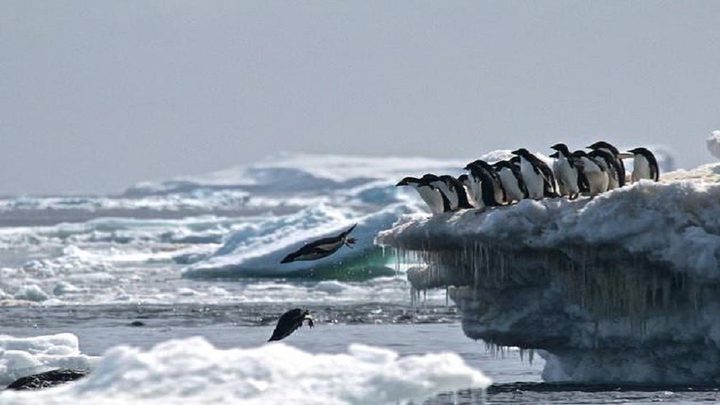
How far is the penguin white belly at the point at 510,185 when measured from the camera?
19406mm

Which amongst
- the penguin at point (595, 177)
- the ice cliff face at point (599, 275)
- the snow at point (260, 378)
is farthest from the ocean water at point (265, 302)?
the snow at point (260, 378)

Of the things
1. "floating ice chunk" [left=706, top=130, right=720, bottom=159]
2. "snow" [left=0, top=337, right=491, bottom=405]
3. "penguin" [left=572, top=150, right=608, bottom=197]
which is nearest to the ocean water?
"penguin" [left=572, top=150, right=608, bottom=197]

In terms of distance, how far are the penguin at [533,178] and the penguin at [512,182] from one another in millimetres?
62

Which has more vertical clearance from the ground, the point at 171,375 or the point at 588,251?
the point at 588,251

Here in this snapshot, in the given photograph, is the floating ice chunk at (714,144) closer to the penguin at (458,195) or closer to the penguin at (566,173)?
the penguin at (566,173)

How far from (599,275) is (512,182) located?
1878mm

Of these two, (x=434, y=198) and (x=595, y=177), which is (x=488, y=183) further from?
(x=595, y=177)

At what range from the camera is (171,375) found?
10.8 metres

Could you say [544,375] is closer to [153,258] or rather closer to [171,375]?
[171,375]

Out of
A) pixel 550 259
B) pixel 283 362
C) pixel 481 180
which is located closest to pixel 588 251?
pixel 550 259

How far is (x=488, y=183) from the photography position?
19438 mm

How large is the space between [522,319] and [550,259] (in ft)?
2.71

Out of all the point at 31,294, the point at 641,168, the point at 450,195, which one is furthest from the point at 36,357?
the point at 31,294

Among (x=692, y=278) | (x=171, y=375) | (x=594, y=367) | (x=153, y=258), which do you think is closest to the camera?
(x=171, y=375)
